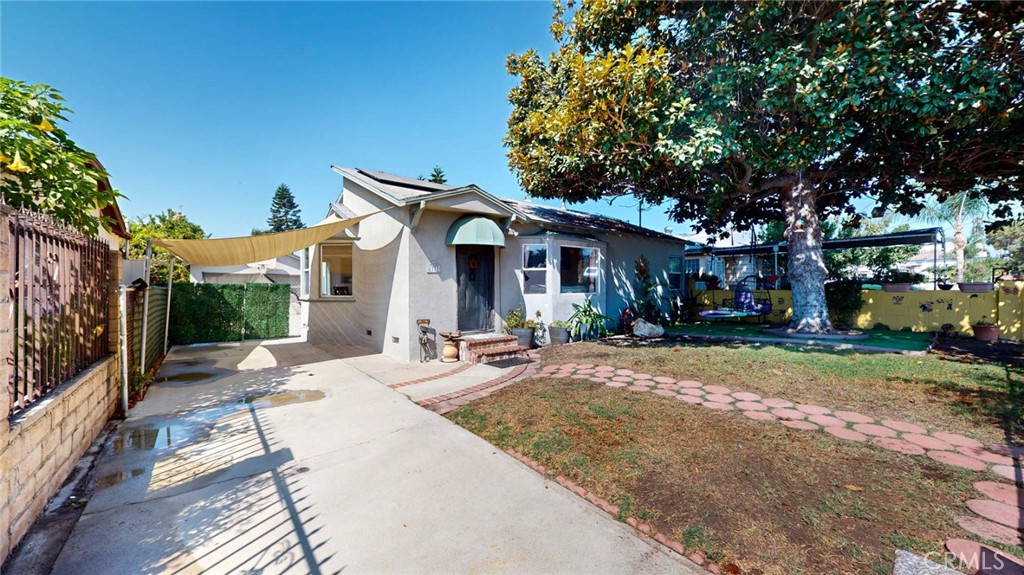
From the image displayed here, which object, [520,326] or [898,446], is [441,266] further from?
[898,446]

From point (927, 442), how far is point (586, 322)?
7580mm

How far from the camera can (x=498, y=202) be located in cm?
999

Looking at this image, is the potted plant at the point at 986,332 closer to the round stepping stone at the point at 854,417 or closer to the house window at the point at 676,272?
the house window at the point at 676,272

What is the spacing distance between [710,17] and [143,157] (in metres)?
17.9

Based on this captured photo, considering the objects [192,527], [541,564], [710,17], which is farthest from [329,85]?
[541,564]

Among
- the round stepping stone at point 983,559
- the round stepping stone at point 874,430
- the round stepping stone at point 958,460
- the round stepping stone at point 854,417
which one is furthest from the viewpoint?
the round stepping stone at point 854,417

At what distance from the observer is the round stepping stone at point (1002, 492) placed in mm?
3068

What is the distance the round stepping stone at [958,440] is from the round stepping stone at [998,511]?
1.52 meters

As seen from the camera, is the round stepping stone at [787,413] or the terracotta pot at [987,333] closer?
the round stepping stone at [787,413]

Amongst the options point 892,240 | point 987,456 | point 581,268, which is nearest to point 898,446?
point 987,456

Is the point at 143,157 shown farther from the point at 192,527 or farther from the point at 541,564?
the point at 541,564

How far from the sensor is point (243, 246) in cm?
798

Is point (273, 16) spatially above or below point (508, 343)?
above

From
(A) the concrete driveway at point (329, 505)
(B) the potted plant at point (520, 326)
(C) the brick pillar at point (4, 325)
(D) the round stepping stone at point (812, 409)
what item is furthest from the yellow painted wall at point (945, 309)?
(C) the brick pillar at point (4, 325)
